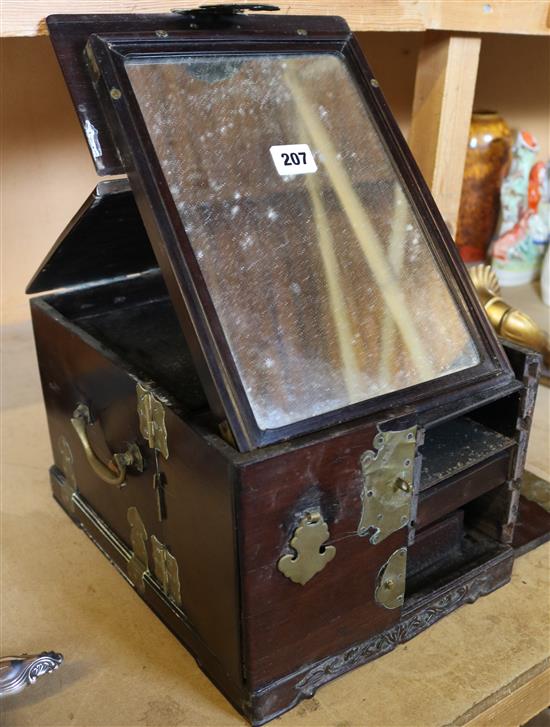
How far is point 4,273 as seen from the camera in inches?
73.2

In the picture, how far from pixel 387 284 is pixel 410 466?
198 mm

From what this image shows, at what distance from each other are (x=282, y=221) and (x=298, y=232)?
2 cm

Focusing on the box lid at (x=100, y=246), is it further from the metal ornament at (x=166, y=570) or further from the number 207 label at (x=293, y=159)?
the metal ornament at (x=166, y=570)

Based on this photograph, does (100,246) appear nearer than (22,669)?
No

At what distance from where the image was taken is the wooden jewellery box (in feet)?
2.34

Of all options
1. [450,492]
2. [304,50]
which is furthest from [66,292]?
[450,492]

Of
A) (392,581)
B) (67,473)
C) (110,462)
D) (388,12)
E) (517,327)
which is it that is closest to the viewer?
(392,581)

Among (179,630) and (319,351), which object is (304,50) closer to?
(319,351)

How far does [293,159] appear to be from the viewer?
812 millimetres

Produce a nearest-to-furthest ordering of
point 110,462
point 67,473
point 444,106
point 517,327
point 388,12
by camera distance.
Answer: point 110,462, point 67,473, point 388,12, point 444,106, point 517,327

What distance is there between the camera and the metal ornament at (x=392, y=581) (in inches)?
32.4

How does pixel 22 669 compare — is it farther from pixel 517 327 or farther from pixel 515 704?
pixel 517 327

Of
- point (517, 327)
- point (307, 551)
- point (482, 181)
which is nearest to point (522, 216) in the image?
point (482, 181)

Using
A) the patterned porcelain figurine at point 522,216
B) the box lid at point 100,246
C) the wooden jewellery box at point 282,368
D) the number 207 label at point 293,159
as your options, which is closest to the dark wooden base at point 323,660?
the wooden jewellery box at point 282,368
